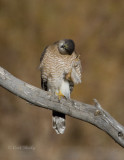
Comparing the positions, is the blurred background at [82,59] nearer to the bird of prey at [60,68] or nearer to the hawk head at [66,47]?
the bird of prey at [60,68]

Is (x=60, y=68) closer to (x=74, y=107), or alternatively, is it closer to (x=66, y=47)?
(x=66, y=47)

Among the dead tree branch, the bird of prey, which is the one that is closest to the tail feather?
the bird of prey

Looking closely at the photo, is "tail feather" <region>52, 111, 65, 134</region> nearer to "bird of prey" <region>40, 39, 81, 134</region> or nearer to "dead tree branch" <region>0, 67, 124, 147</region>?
"bird of prey" <region>40, 39, 81, 134</region>

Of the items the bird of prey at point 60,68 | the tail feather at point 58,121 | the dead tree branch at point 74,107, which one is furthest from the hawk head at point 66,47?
the dead tree branch at point 74,107

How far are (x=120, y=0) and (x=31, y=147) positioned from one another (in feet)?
14.7

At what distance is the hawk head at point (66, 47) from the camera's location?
18.2ft

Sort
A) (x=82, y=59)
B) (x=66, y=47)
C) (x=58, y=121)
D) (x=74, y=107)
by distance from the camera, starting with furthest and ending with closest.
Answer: (x=82, y=59), (x=58, y=121), (x=66, y=47), (x=74, y=107)

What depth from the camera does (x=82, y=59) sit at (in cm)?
999

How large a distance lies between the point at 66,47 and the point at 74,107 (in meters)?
1.05

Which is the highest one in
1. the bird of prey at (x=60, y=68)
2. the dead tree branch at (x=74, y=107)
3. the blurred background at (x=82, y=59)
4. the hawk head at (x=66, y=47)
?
the blurred background at (x=82, y=59)

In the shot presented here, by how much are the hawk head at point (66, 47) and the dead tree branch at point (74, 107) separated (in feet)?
3.23

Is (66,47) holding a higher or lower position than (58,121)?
higher

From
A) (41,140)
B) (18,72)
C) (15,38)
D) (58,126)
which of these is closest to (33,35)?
(15,38)

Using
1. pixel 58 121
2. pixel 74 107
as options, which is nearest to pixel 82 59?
pixel 58 121
